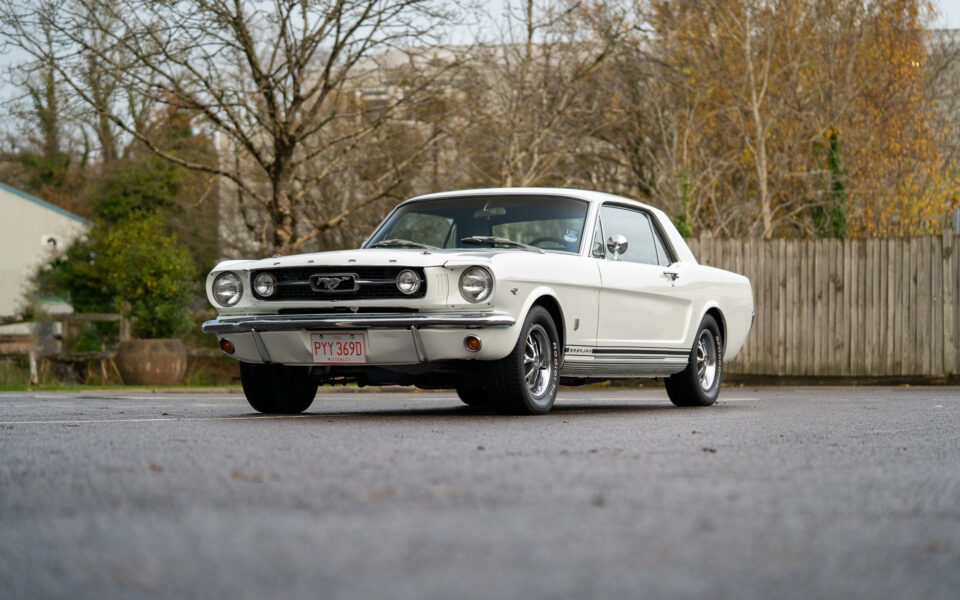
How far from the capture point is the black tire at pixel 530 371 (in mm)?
8414

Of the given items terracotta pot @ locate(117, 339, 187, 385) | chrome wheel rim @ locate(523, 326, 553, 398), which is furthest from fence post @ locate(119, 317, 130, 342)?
chrome wheel rim @ locate(523, 326, 553, 398)

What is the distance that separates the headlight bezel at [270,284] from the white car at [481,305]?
0.05 ft

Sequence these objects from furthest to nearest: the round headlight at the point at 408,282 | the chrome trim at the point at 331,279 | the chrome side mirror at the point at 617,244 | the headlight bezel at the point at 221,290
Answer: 1. the chrome side mirror at the point at 617,244
2. the headlight bezel at the point at 221,290
3. the chrome trim at the point at 331,279
4. the round headlight at the point at 408,282

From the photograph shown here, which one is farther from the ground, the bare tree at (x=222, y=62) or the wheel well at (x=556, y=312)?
the bare tree at (x=222, y=62)

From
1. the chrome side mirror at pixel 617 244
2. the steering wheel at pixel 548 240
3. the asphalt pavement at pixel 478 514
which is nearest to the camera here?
the asphalt pavement at pixel 478 514

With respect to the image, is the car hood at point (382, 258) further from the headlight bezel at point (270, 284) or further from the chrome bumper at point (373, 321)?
the chrome bumper at point (373, 321)

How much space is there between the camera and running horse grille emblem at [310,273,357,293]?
8516 millimetres

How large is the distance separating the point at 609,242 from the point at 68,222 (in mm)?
36184

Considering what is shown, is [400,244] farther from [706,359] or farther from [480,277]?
[706,359]

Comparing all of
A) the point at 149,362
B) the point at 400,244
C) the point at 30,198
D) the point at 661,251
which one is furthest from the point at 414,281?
the point at 30,198

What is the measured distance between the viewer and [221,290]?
29.9 ft

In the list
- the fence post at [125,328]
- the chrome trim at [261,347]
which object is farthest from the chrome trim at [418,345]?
the fence post at [125,328]

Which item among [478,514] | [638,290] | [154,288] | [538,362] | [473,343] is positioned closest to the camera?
[478,514]

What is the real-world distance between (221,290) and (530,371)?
87.6 inches
